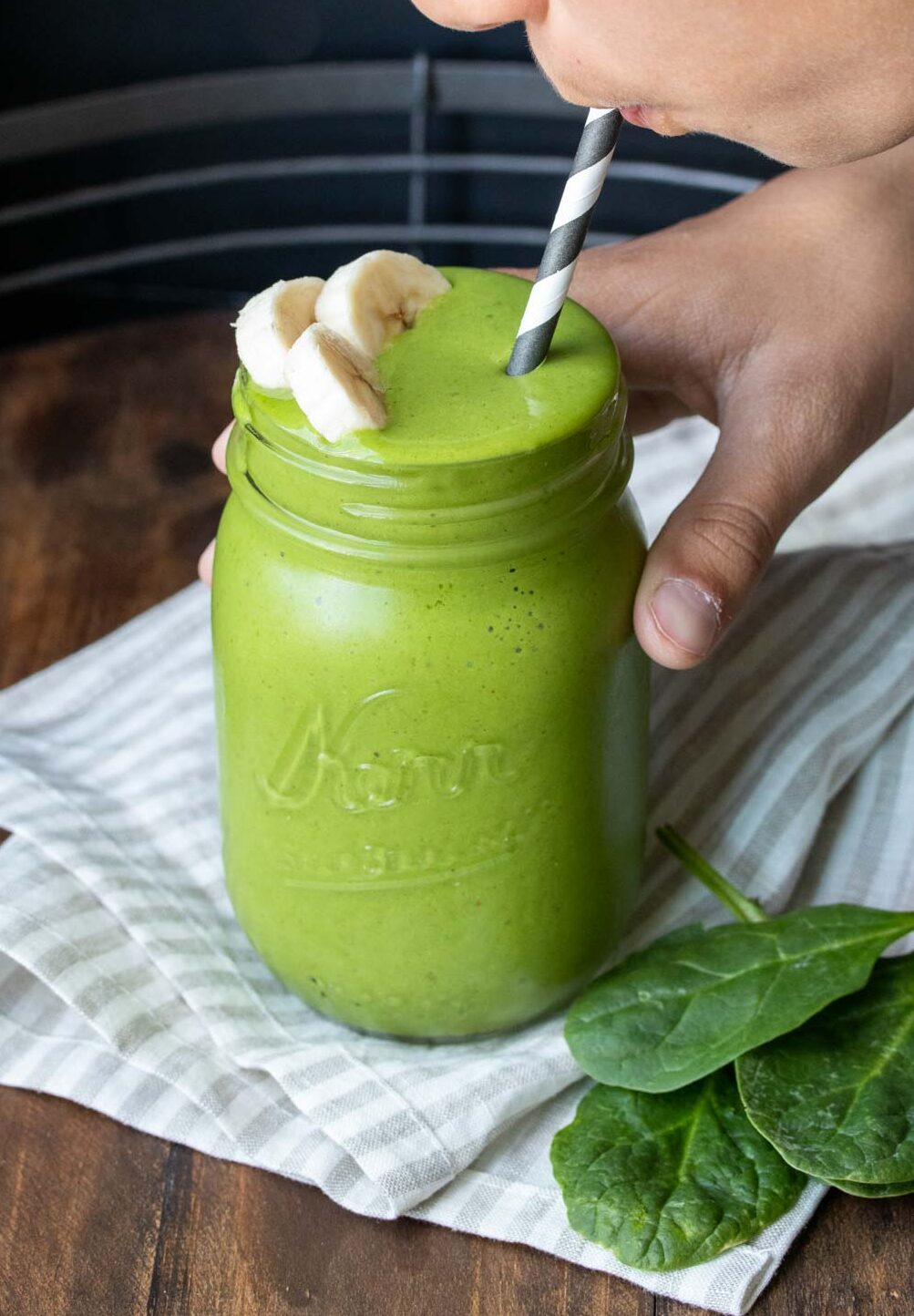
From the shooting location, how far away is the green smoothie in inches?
21.7

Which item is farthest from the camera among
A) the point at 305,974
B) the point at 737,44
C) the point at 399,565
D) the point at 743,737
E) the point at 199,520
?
the point at 199,520

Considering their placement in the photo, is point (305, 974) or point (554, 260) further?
point (305, 974)

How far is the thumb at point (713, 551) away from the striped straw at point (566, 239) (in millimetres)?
96

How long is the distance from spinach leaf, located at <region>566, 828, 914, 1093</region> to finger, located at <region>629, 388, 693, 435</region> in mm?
295

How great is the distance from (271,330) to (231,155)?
829 millimetres

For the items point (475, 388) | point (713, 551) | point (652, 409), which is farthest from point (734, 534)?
point (652, 409)

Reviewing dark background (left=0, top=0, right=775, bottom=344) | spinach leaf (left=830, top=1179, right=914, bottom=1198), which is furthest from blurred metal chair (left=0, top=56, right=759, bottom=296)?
spinach leaf (left=830, top=1179, right=914, bottom=1198)

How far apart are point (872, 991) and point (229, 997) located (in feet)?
0.88

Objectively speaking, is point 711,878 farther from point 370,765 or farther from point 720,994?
point 370,765

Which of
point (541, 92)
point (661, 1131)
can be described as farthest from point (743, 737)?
point (541, 92)

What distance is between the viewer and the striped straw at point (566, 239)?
1.75 ft

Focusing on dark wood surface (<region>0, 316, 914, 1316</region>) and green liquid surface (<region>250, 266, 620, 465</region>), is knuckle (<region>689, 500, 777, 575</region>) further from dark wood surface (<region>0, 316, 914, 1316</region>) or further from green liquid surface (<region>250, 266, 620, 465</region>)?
dark wood surface (<region>0, 316, 914, 1316</region>)

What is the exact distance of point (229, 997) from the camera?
704 mm

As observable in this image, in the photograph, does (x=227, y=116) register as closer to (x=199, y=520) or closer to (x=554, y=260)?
(x=199, y=520)
